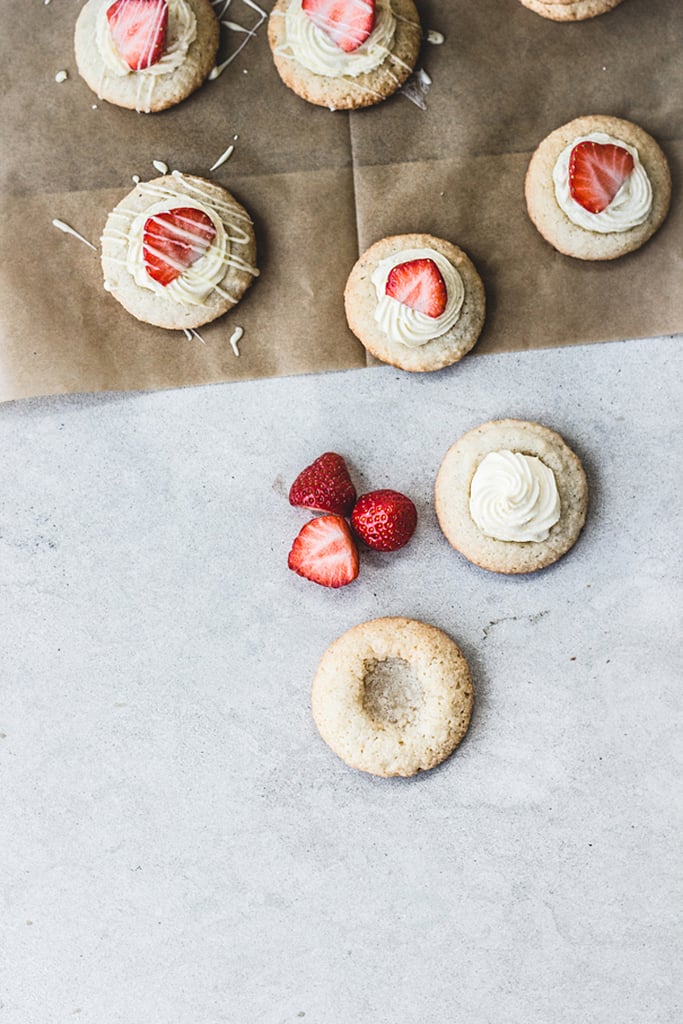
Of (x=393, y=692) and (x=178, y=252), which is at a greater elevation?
(x=178, y=252)

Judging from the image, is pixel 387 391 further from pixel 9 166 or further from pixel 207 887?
pixel 207 887

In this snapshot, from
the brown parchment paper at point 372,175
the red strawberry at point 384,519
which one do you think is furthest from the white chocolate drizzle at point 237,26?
the red strawberry at point 384,519

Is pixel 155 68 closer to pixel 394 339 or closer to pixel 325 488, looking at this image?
pixel 394 339

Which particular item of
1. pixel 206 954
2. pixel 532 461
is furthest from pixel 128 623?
pixel 532 461

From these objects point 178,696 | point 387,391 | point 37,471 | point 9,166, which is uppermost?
point 9,166

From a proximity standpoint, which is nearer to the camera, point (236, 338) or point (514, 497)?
point (514, 497)

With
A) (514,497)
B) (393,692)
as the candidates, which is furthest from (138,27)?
(393,692)

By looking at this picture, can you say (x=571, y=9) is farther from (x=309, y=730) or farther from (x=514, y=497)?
(x=309, y=730)

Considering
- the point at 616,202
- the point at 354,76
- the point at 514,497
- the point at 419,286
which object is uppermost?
the point at 354,76
